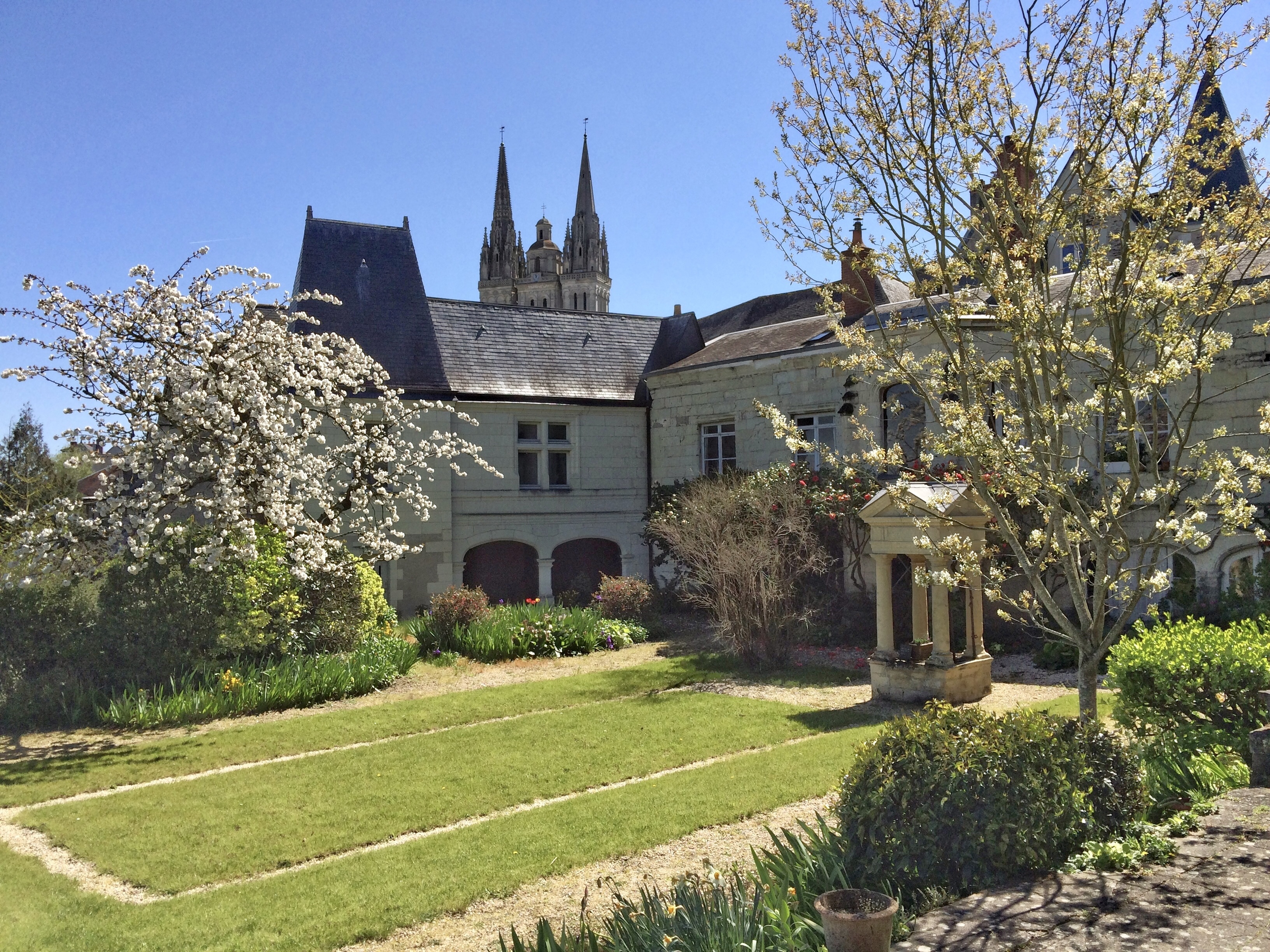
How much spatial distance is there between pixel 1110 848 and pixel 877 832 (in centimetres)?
108

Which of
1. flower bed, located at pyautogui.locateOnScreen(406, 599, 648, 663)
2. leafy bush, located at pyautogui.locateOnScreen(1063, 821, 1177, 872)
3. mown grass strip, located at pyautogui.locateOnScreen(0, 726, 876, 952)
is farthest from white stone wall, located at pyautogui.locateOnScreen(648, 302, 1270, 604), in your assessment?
leafy bush, located at pyautogui.locateOnScreen(1063, 821, 1177, 872)

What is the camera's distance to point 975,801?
→ 4.40 metres

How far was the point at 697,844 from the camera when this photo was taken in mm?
5891

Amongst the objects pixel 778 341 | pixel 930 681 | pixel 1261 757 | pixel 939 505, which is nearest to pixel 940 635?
pixel 930 681

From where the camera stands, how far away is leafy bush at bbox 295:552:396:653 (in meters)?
12.2

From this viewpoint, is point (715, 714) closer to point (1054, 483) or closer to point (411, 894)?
point (411, 894)

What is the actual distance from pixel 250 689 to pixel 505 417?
9040 mm

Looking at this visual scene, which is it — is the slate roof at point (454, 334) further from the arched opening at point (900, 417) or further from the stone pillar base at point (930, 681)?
the stone pillar base at point (930, 681)

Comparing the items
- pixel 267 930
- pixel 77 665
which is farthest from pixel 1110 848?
pixel 77 665

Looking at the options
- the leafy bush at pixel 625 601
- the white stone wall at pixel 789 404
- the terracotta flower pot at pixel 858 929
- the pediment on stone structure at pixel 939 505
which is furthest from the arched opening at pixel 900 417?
the terracotta flower pot at pixel 858 929

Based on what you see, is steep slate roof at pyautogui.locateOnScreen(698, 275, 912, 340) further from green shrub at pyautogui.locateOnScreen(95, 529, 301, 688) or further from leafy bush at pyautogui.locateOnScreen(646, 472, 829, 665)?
green shrub at pyautogui.locateOnScreen(95, 529, 301, 688)

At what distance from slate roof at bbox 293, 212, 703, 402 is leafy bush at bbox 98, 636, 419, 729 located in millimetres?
7143

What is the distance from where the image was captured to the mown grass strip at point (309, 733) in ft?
26.7

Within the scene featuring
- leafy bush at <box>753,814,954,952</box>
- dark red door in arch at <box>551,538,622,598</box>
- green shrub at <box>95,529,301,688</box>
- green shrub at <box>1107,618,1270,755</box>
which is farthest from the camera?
dark red door in arch at <box>551,538,622,598</box>
